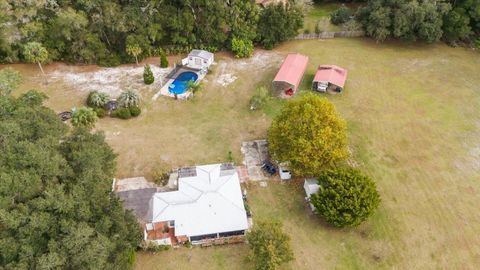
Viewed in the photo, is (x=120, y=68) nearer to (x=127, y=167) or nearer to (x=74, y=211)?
(x=127, y=167)

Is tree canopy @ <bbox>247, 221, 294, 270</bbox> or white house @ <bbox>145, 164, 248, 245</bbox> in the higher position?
tree canopy @ <bbox>247, 221, 294, 270</bbox>

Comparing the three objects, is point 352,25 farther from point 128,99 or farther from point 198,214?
point 198,214

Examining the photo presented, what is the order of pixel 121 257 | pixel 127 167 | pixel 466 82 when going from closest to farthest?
pixel 121 257 < pixel 127 167 < pixel 466 82

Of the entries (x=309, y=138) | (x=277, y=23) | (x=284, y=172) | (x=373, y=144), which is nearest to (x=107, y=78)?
(x=277, y=23)

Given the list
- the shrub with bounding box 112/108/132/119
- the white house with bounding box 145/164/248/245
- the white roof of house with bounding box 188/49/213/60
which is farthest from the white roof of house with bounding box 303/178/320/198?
the white roof of house with bounding box 188/49/213/60

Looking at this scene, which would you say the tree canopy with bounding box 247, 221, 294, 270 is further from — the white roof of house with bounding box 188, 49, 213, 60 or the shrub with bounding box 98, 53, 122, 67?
the shrub with bounding box 98, 53, 122, 67

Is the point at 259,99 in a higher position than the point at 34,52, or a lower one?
lower

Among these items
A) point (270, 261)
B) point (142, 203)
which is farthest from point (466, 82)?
point (142, 203)
